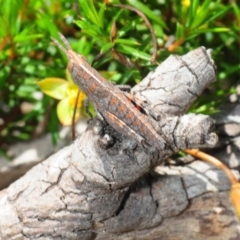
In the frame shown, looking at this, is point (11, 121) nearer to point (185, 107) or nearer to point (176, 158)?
point (176, 158)

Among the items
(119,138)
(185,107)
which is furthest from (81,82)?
→ (185,107)

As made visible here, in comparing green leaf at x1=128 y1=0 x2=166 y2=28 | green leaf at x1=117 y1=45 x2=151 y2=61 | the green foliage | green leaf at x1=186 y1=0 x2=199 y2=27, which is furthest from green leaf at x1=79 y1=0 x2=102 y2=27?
green leaf at x1=186 y1=0 x2=199 y2=27

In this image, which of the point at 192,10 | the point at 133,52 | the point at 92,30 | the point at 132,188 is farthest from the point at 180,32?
the point at 132,188

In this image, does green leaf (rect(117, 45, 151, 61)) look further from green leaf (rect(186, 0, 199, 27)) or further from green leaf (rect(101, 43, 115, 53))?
green leaf (rect(186, 0, 199, 27))

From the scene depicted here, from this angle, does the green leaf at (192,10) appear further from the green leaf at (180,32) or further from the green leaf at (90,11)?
the green leaf at (90,11)

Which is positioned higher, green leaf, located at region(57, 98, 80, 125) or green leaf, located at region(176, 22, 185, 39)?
green leaf, located at region(57, 98, 80, 125)
